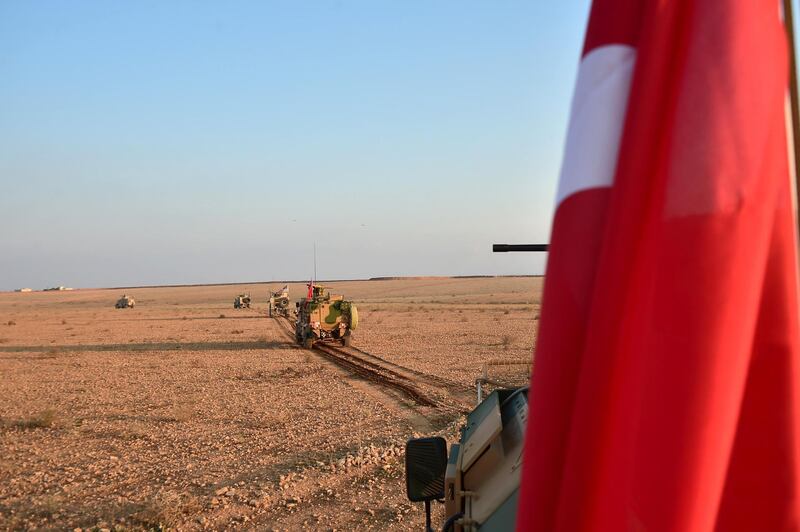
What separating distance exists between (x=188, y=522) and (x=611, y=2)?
7.31 m

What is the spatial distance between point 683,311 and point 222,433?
1107 cm

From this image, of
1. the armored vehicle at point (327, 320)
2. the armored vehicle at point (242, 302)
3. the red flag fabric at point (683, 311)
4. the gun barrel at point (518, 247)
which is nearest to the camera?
the red flag fabric at point (683, 311)

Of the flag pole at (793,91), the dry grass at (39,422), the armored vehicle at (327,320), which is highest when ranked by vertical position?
the flag pole at (793,91)

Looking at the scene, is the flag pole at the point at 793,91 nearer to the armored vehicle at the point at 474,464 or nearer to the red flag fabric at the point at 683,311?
the red flag fabric at the point at 683,311

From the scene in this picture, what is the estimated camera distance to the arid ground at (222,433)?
7.65 meters

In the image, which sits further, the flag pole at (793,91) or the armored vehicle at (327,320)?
the armored vehicle at (327,320)

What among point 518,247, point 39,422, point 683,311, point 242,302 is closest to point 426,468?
point 518,247

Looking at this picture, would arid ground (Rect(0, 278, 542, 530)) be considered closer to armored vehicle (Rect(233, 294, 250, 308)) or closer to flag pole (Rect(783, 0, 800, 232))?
flag pole (Rect(783, 0, 800, 232))

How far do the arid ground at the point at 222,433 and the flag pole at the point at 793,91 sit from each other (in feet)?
11.2

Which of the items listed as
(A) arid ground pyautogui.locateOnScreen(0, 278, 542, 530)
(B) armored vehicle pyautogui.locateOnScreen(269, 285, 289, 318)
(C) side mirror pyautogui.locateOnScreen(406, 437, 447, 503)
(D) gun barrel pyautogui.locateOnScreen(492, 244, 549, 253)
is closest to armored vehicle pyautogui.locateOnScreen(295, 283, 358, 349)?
(A) arid ground pyautogui.locateOnScreen(0, 278, 542, 530)

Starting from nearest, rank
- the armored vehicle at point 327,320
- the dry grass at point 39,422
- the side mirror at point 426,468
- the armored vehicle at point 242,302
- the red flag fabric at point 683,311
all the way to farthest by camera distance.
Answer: the red flag fabric at point 683,311, the side mirror at point 426,468, the dry grass at point 39,422, the armored vehicle at point 327,320, the armored vehicle at point 242,302

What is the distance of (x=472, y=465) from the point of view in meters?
3.26

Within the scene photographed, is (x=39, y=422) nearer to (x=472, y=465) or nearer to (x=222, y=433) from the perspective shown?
(x=222, y=433)

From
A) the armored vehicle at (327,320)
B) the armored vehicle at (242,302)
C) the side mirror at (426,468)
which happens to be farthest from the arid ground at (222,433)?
the armored vehicle at (242,302)
